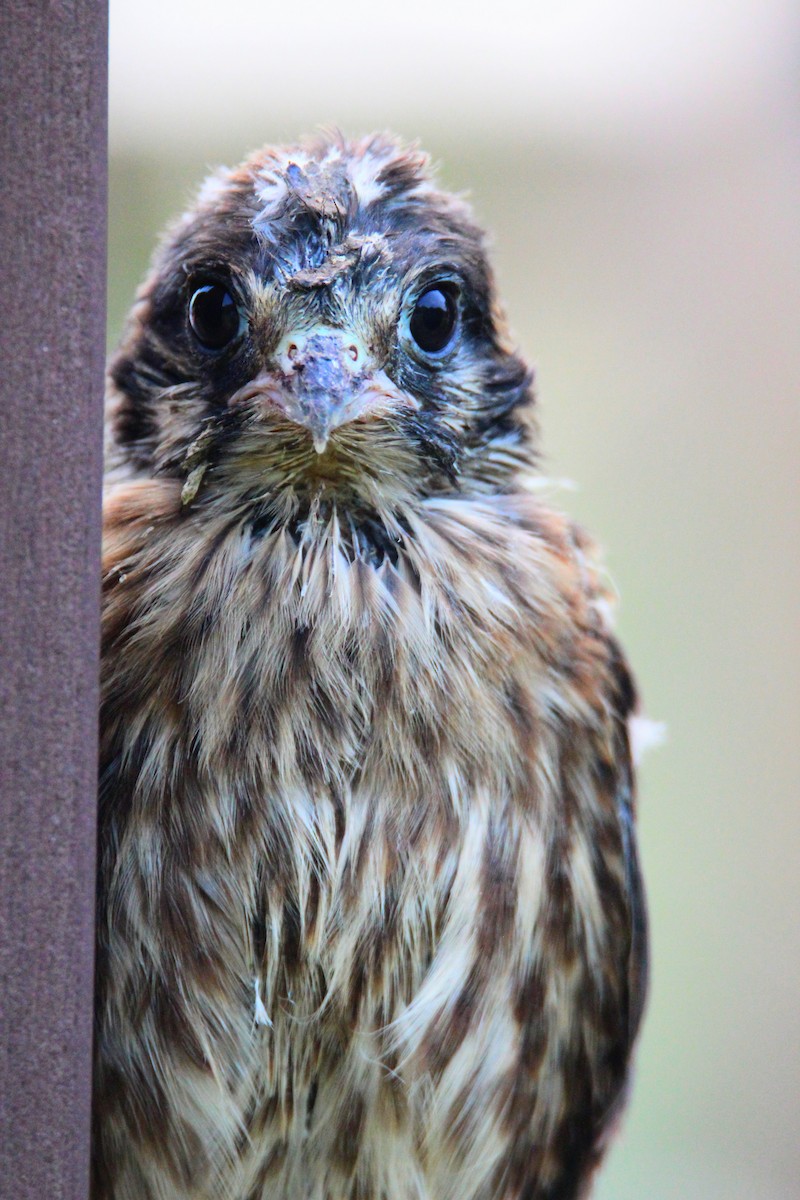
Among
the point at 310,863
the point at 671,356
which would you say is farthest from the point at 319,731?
the point at 671,356

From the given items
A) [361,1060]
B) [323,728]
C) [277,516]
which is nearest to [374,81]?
[277,516]

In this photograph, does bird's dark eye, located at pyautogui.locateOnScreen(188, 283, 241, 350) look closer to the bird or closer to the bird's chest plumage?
the bird

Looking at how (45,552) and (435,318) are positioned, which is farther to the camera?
(435,318)

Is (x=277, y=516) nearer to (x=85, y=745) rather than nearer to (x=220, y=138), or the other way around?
(x=85, y=745)

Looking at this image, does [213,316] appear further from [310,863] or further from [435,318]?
[310,863]

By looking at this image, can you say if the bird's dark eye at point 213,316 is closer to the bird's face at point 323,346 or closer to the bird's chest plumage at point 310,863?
the bird's face at point 323,346

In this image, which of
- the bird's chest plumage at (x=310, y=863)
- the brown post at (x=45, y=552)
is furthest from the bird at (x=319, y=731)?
the brown post at (x=45, y=552)

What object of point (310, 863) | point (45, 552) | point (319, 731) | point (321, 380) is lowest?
point (310, 863)
